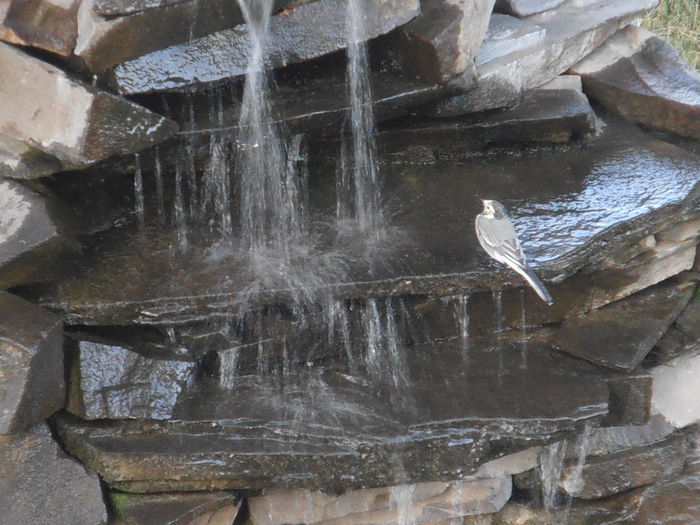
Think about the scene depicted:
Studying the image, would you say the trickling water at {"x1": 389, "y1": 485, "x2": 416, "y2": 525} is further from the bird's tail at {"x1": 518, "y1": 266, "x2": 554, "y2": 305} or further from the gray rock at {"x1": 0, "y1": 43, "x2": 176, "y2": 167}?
the gray rock at {"x1": 0, "y1": 43, "x2": 176, "y2": 167}

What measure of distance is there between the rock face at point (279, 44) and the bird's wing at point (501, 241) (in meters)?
1.31

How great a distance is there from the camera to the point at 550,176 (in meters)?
5.04

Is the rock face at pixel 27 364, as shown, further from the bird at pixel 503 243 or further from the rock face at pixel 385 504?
the bird at pixel 503 243

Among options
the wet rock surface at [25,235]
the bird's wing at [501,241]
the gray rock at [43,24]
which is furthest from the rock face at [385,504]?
the gray rock at [43,24]

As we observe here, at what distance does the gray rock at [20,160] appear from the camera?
13.6 ft

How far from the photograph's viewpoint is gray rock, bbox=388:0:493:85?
186 inches

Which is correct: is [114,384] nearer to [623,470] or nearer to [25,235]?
[25,235]

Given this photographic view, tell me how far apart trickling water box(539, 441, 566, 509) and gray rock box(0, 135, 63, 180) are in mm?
2940

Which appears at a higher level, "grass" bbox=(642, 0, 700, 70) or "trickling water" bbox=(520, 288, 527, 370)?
"grass" bbox=(642, 0, 700, 70)

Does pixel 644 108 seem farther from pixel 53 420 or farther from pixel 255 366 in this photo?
pixel 53 420

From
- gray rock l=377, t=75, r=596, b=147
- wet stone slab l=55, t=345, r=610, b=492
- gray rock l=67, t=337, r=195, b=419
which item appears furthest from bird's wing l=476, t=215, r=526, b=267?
gray rock l=67, t=337, r=195, b=419

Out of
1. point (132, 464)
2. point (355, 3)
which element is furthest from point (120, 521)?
point (355, 3)

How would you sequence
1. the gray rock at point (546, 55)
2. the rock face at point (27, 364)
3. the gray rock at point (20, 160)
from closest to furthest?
the rock face at point (27, 364) → the gray rock at point (20, 160) → the gray rock at point (546, 55)

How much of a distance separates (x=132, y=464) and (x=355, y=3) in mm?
2646
